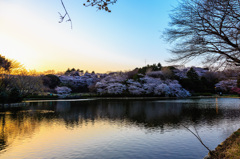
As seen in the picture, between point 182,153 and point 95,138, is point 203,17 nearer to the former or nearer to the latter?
point 182,153

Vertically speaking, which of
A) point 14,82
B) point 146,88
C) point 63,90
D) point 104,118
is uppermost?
point 14,82

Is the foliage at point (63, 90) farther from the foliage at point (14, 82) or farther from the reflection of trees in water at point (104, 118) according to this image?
the reflection of trees in water at point (104, 118)

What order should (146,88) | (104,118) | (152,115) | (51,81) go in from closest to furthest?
(104,118)
(152,115)
(146,88)
(51,81)

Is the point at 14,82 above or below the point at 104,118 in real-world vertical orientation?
above

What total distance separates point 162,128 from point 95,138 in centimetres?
487

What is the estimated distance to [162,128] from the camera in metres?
13.3

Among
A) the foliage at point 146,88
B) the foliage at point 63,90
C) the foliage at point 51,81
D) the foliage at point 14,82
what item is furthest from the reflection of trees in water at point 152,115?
the foliage at point 51,81

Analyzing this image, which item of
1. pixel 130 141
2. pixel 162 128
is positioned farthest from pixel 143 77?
pixel 130 141

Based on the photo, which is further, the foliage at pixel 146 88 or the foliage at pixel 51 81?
the foliage at pixel 51 81

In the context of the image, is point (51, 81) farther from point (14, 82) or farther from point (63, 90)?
point (14, 82)

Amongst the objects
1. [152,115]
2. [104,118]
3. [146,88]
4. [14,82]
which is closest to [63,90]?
[14,82]

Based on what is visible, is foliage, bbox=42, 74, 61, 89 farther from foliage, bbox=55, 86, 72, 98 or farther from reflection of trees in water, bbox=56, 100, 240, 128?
reflection of trees in water, bbox=56, 100, 240, 128

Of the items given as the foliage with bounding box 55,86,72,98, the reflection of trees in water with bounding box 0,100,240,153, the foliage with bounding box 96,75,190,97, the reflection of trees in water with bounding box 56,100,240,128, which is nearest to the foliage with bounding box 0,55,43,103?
the reflection of trees in water with bounding box 0,100,240,153

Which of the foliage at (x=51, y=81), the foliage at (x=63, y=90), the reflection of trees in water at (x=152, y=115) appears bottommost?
the reflection of trees in water at (x=152, y=115)
